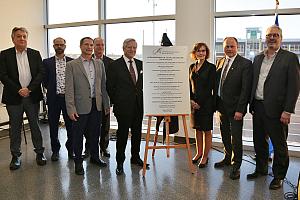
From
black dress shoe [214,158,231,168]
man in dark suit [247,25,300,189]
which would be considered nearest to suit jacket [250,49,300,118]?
man in dark suit [247,25,300,189]

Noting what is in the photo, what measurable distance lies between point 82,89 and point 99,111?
1.28ft

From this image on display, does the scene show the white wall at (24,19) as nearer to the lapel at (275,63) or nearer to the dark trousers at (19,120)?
the dark trousers at (19,120)

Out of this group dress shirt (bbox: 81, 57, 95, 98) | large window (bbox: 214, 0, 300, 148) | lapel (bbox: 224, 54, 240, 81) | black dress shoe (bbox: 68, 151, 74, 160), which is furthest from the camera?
large window (bbox: 214, 0, 300, 148)

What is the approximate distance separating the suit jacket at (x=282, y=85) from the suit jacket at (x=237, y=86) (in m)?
0.26

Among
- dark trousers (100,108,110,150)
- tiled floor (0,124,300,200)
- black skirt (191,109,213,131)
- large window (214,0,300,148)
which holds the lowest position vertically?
tiled floor (0,124,300,200)

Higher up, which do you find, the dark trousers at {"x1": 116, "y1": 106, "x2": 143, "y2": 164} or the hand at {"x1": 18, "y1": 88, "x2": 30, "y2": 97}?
the hand at {"x1": 18, "y1": 88, "x2": 30, "y2": 97}

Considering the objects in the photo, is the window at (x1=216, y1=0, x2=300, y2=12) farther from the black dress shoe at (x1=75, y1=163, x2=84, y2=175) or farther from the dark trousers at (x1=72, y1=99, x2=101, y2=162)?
the black dress shoe at (x1=75, y1=163, x2=84, y2=175)

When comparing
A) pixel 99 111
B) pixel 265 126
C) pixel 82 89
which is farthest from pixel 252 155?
pixel 82 89

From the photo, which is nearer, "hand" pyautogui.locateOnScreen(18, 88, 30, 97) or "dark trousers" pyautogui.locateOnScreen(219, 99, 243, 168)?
"dark trousers" pyautogui.locateOnScreen(219, 99, 243, 168)

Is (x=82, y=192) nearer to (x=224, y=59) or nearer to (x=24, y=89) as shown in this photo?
(x=24, y=89)

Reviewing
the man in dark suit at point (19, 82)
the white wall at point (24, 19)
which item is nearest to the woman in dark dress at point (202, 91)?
the man in dark suit at point (19, 82)

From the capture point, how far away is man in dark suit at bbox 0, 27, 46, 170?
3.83 metres

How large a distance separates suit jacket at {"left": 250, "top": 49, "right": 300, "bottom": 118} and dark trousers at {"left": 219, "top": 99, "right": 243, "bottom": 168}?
0.47 meters

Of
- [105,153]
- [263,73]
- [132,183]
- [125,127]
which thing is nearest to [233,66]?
[263,73]
